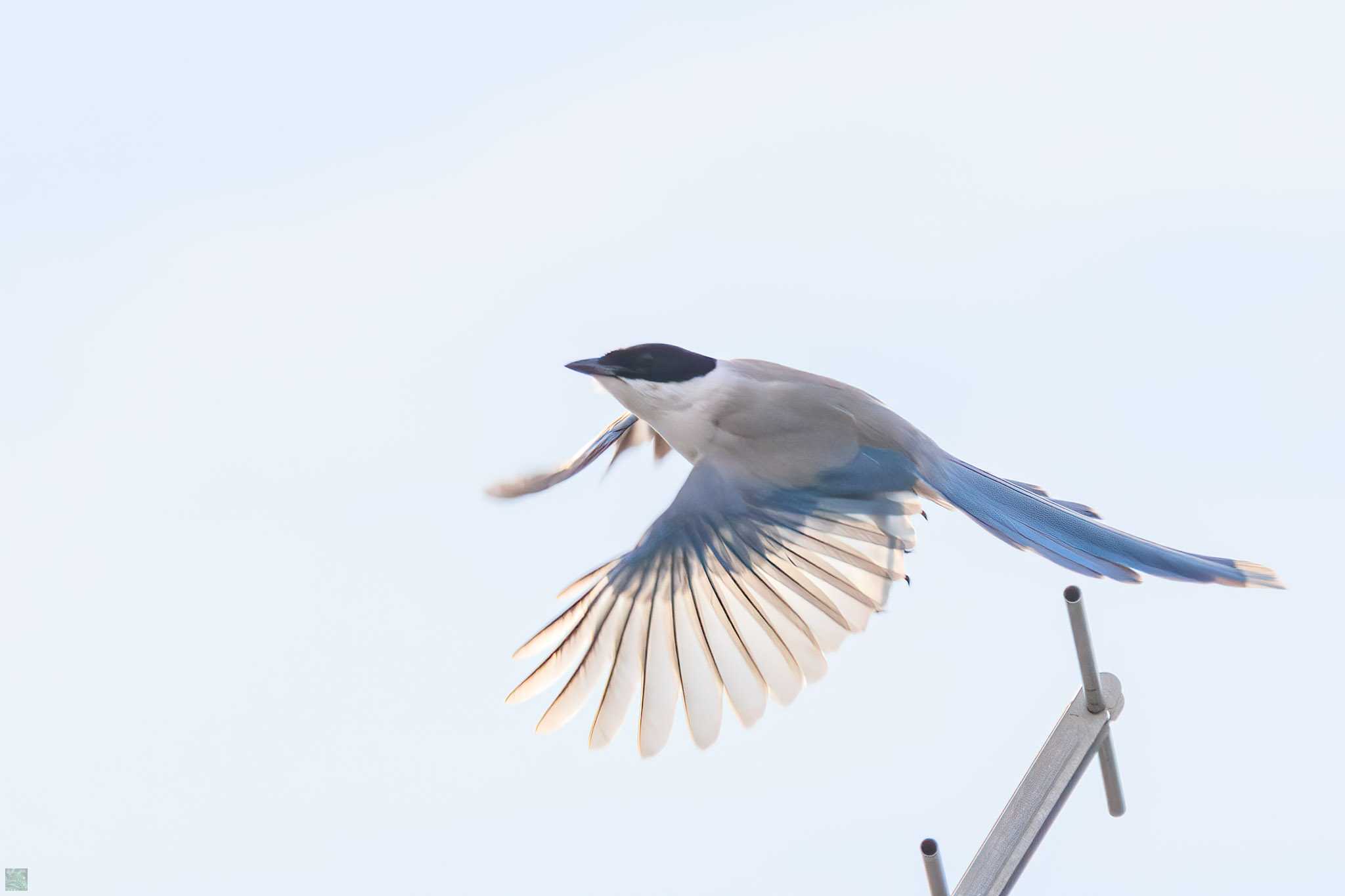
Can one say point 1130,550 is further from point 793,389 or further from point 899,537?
point 793,389

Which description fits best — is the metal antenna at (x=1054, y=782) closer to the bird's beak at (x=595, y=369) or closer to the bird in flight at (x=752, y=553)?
the bird in flight at (x=752, y=553)

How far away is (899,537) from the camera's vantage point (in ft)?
14.3

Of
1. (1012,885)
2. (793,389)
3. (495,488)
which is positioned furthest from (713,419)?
(1012,885)

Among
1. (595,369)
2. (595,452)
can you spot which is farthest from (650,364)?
(595,452)

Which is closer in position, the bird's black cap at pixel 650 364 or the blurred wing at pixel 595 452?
the bird's black cap at pixel 650 364

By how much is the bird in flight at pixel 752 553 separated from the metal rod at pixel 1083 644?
0.38 meters

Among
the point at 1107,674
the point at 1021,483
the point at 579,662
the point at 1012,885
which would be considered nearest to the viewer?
the point at 1012,885

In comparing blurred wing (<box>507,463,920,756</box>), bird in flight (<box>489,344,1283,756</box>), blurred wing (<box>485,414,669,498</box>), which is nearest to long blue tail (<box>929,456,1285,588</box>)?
bird in flight (<box>489,344,1283,756</box>)

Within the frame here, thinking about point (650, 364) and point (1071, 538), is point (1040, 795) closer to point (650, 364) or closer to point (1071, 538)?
point (1071, 538)

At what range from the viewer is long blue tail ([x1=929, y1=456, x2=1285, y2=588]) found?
4273 mm

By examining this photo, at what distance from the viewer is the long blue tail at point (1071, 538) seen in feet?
14.0

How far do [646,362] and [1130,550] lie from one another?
1.16 m

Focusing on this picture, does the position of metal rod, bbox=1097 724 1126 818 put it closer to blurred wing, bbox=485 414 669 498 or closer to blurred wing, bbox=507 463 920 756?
blurred wing, bbox=507 463 920 756

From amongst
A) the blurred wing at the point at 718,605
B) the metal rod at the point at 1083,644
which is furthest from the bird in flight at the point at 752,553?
the metal rod at the point at 1083,644
